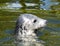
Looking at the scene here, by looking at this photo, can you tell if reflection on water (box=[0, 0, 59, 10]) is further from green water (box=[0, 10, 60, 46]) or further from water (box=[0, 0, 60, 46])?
green water (box=[0, 10, 60, 46])

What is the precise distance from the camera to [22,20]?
8.20m

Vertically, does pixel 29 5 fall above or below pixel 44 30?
above

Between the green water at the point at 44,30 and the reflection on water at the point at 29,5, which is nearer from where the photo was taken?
the green water at the point at 44,30

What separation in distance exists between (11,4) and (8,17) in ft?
8.04

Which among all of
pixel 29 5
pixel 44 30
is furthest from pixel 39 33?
pixel 29 5

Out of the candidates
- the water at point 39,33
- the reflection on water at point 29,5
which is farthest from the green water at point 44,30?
the reflection on water at point 29,5

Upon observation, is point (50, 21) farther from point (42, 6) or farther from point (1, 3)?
point (1, 3)

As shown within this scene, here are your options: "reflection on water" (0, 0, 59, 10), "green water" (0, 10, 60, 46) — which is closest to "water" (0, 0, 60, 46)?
"green water" (0, 10, 60, 46)

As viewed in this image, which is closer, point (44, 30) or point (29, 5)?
point (44, 30)

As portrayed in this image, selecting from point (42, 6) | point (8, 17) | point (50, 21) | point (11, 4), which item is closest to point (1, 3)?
point (11, 4)

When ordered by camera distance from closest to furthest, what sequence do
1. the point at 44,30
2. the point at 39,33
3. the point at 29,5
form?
the point at 39,33 → the point at 44,30 → the point at 29,5

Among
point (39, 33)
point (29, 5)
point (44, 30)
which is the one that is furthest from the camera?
point (29, 5)

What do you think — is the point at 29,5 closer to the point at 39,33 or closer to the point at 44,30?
the point at 44,30

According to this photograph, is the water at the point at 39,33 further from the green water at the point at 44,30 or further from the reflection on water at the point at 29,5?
the reflection on water at the point at 29,5
